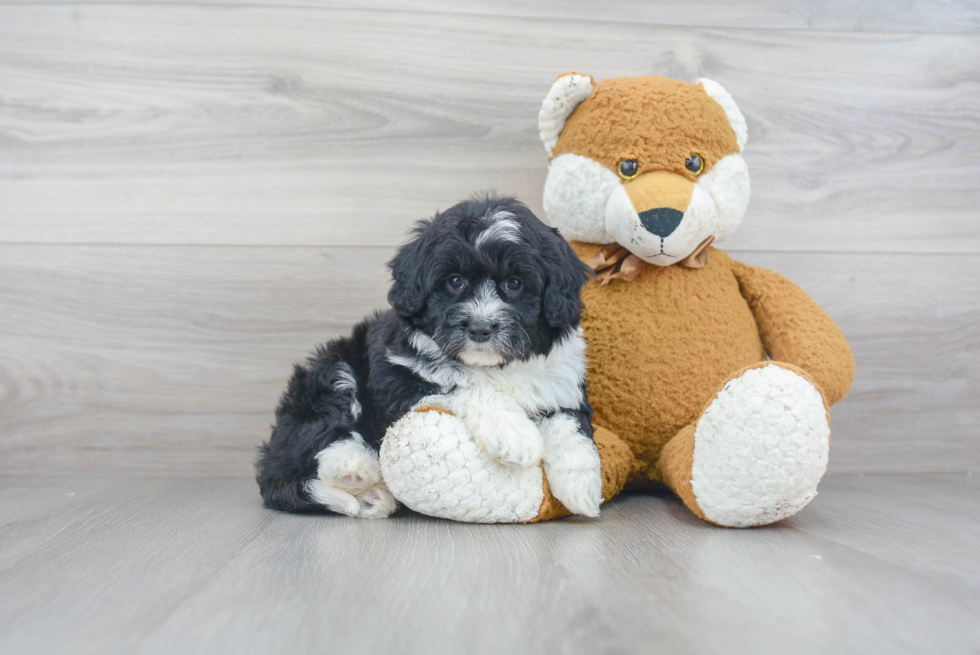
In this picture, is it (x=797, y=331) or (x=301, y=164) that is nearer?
(x=797, y=331)

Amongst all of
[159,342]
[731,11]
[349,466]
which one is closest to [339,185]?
[159,342]

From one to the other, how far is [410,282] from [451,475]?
35cm

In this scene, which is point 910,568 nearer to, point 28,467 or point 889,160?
point 889,160

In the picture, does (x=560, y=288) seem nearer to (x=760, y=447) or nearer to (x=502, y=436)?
(x=502, y=436)

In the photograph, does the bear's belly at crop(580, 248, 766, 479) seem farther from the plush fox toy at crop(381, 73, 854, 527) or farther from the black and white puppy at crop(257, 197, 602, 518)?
the black and white puppy at crop(257, 197, 602, 518)

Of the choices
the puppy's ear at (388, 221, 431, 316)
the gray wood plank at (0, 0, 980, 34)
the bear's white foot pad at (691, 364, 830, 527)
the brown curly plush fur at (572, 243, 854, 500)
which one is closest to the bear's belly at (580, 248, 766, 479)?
the brown curly plush fur at (572, 243, 854, 500)

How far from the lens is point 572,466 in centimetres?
132

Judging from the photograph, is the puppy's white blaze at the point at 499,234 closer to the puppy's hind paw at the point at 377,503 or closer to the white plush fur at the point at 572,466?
the white plush fur at the point at 572,466

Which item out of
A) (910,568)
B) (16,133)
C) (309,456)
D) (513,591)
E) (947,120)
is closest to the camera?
(513,591)

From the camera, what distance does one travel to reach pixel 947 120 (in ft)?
6.68

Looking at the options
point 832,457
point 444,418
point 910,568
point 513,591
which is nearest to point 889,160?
point 832,457

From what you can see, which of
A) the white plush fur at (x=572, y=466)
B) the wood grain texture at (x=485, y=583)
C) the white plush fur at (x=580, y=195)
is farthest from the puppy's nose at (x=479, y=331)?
the white plush fur at (x=580, y=195)

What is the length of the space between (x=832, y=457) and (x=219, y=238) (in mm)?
1787

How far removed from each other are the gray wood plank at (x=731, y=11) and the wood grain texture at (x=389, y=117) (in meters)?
0.01
